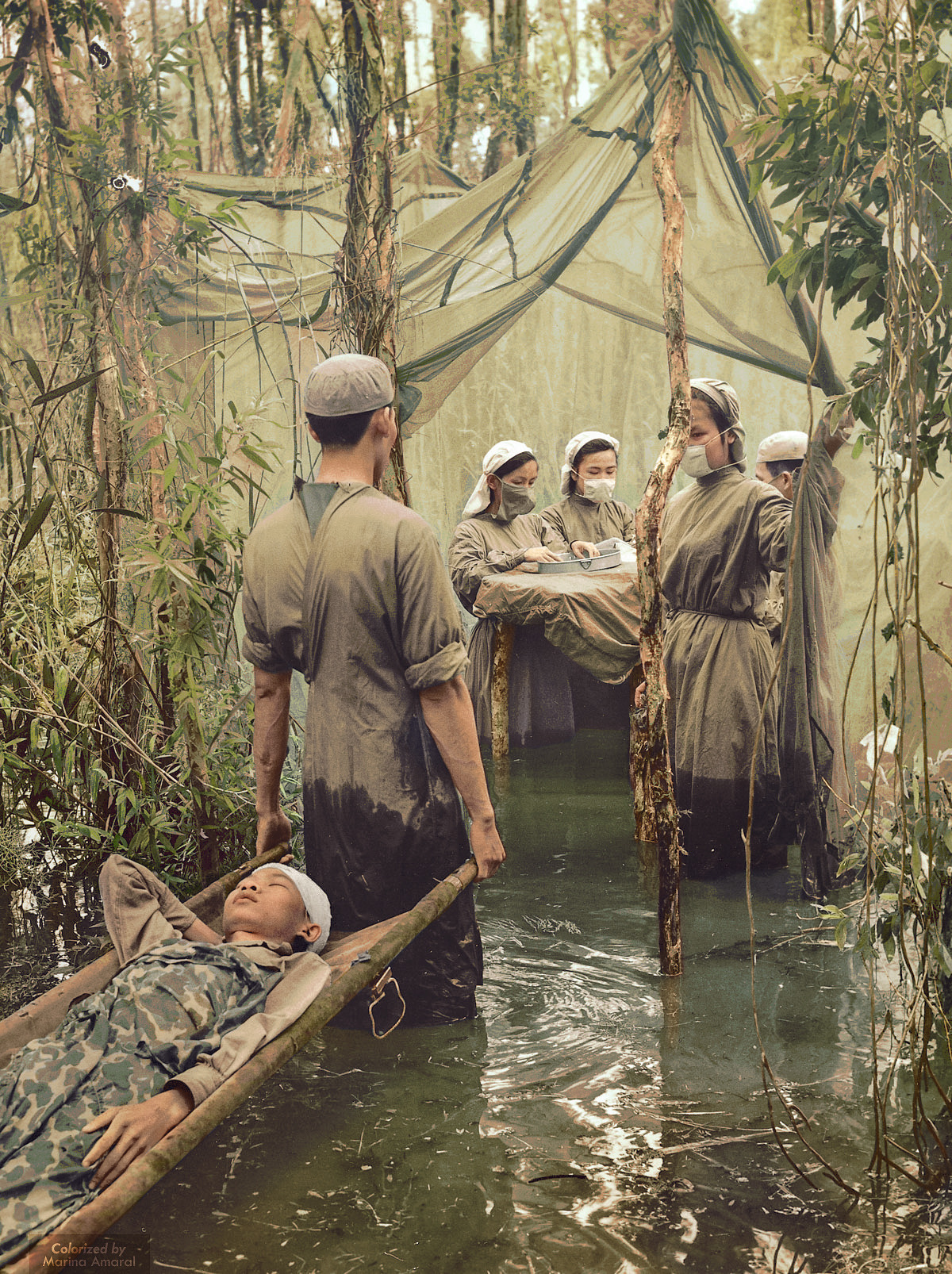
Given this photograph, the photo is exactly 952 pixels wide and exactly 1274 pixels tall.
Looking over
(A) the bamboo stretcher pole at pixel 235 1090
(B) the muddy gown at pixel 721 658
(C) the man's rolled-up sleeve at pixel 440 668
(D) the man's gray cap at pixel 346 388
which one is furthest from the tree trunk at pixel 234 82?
(A) the bamboo stretcher pole at pixel 235 1090

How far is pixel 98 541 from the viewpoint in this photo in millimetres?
4164

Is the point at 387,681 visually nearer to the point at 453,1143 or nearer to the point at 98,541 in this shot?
the point at 453,1143

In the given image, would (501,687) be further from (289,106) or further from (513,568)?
(289,106)

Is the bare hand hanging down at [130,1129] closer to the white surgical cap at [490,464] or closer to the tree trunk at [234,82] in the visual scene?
the white surgical cap at [490,464]

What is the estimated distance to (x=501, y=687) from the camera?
Answer: 6.46 meters

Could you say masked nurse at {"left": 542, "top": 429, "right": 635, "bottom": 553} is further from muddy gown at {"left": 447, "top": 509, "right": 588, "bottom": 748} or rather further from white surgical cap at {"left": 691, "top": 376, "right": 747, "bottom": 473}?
white surgical cap at {"left": 691, "top": 376, "right": 747, "bottom": 473}

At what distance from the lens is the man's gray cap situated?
2.73 metres

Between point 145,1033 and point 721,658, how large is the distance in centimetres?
267

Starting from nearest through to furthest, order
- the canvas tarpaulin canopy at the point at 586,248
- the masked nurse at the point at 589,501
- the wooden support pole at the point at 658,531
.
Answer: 1. the wooden support pole at the point at 658,531
2. the canvas tarpaulin canopy at the point at 586,248
3. the masked nurse at the point at 589,501

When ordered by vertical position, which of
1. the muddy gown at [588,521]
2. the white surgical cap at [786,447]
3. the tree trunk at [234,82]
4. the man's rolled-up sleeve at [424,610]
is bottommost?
the man's rolled-up sleeve at [424,610]

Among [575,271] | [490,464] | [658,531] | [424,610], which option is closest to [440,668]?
[424,610]

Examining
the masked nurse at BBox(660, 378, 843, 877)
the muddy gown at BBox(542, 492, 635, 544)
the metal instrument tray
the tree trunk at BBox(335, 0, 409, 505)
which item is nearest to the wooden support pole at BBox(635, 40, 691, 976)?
the masked nurse at BBox(660, 378, 843, 877)

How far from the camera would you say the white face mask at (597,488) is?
6.48m

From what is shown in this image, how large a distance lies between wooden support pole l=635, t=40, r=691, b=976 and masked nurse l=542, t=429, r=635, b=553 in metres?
2.63
